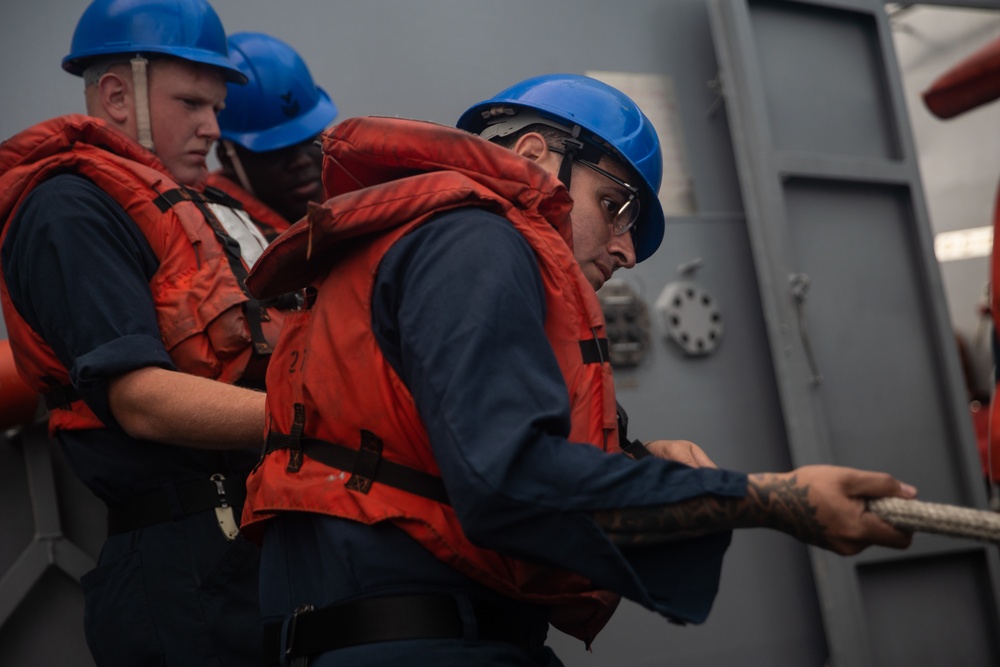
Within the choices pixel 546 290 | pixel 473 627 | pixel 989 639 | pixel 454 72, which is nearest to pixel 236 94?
pixel 454 72

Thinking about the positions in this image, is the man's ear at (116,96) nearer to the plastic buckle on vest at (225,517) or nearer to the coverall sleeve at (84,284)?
the coverall sleeve at (84,284)

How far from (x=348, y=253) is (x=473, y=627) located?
60 centimetres

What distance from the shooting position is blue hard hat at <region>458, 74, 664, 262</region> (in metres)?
1.99

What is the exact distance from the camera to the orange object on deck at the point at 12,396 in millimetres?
2748

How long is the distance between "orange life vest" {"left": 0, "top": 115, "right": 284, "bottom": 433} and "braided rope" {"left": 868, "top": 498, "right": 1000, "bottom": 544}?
4.79ft

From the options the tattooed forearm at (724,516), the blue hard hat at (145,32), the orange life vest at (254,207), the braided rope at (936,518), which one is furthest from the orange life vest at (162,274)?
the braided rope at (936,518)

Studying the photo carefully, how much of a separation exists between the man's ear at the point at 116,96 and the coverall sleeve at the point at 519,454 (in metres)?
1.52

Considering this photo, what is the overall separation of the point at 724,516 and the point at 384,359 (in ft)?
1.71

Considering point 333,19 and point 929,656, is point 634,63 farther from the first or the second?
point 929,656

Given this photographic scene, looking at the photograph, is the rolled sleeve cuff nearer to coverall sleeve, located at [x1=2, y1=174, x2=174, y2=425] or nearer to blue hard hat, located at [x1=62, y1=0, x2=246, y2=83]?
coverall sleeve, located at [x1=2, y1=174, x2=174, y2=425]

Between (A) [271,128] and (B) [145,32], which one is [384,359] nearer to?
(B) [145,32]

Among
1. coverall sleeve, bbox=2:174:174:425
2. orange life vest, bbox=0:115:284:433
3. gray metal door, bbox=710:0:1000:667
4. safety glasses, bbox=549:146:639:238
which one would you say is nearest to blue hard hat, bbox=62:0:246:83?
orange life vest, bbox=0:115:284:433

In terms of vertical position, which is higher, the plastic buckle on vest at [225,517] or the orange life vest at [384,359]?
the orange life vest at [384,359]

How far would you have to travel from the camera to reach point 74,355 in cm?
213
